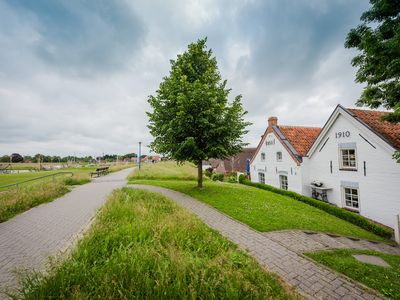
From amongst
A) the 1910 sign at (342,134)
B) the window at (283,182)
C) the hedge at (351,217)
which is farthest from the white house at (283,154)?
the 1910 sign at (342,134)

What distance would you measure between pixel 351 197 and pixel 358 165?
2396mm

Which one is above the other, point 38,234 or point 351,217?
point 38,234

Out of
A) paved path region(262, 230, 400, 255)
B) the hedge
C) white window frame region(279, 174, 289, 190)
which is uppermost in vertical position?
white window frame region(279, 174, 289, 190)

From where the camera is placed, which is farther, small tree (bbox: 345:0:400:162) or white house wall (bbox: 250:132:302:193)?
white house wall (bbox: 250:132:302:193)

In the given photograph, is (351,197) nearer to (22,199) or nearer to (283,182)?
(283,182)

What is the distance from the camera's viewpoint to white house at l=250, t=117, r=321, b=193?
17.5 m

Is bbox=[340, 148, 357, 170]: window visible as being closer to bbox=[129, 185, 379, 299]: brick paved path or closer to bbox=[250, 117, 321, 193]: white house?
bbox=[250, 117, 321, 193]: white house

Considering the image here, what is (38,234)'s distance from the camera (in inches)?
266

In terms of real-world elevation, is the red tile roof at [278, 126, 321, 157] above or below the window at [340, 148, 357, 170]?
above

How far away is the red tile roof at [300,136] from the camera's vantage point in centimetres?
1822

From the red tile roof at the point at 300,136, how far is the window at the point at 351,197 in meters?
4.34

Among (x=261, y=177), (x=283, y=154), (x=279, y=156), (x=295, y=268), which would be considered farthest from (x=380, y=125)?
(x=295, y=268)

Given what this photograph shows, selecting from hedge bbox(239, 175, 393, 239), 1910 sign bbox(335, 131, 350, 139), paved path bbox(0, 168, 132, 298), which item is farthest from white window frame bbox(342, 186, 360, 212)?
paved path bbox(0, 168, 132, 298)

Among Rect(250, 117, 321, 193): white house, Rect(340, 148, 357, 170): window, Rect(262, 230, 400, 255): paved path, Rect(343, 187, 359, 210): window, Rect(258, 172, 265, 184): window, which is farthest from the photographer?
Rect(258, 172, 265, 184): window
